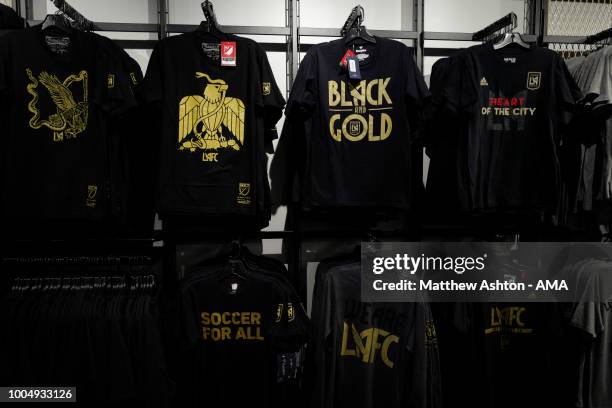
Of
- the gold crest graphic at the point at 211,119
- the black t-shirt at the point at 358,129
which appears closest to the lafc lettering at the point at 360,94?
the black t-shirt at the point at 358,129

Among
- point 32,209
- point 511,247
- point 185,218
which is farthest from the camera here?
point 185,218

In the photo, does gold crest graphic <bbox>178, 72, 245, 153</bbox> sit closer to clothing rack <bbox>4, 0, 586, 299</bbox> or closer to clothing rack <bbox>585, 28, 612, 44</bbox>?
clothing rack <bbox>4, 0, 586, 299</bbox>

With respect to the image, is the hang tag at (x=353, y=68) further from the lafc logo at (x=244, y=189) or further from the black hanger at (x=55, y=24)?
the black hanger at (x=55, y=24)

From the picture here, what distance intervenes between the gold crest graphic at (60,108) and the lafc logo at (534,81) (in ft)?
6.07

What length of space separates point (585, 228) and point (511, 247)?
1.55 feet

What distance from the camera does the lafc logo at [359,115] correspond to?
169cm

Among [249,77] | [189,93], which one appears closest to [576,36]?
[249,77]

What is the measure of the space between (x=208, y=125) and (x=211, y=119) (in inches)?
1.1

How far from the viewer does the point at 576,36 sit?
6.71 feet

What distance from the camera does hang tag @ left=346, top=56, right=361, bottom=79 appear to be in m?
1.66

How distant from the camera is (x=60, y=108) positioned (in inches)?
61.8

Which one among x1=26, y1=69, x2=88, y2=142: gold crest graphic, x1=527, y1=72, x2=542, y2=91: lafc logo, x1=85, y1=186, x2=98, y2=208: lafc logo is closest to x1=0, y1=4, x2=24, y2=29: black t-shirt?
x1=26, y1=69, x2=88, y2=142: gold crest graphic

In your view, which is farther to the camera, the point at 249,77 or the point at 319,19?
the point at 319,19

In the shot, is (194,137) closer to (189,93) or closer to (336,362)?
(189,93)
